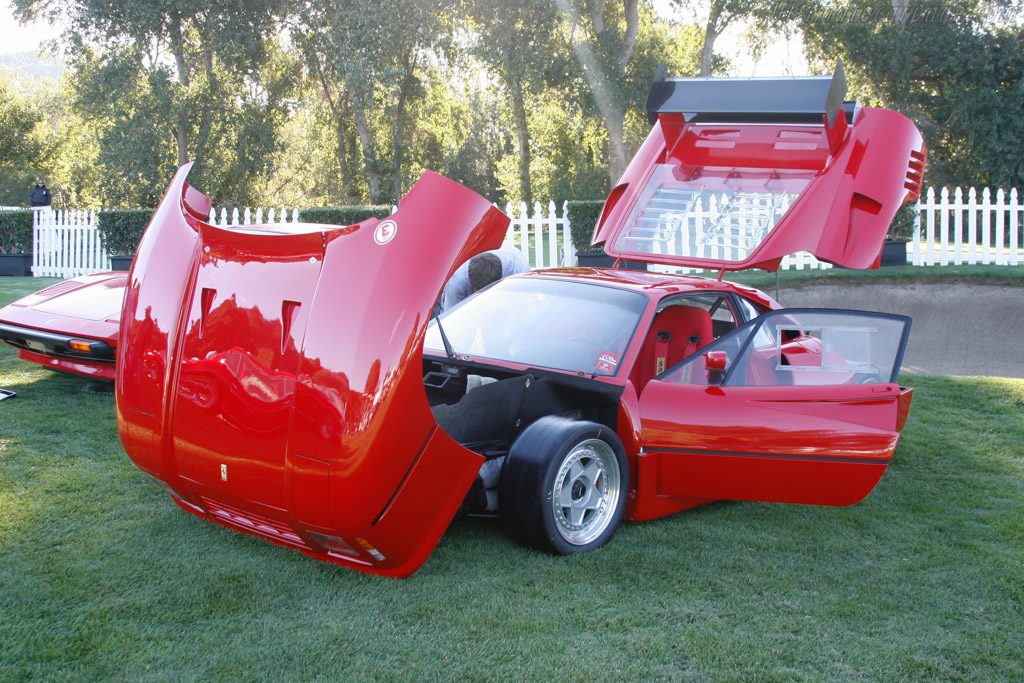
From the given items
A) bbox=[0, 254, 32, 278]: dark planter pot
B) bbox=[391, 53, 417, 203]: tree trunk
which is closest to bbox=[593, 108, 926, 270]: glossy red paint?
bbox=[0, 254, 32, 278]: dark planter pot

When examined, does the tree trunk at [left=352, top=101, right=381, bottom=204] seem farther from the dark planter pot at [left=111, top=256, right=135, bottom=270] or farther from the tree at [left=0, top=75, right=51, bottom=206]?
the dark planter pot at [left=111, top=256, right=135, bottom=270]

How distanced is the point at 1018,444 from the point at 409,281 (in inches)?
184

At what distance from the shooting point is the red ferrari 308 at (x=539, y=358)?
330cm

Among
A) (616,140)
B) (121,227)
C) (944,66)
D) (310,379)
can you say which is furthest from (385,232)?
(944,66)

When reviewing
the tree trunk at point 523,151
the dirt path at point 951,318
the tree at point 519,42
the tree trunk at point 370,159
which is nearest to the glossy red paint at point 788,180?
the dirt path at point 951,318

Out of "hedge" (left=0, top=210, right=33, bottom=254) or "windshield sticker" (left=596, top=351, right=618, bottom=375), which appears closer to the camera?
"windshield sticker" (left=596, top=351, right=618, bottom=375)

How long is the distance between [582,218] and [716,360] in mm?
11913

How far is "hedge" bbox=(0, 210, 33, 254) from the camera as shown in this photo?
19.6 metres

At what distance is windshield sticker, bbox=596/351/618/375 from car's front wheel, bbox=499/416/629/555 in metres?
0.34

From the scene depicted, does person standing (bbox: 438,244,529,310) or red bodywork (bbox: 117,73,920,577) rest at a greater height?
person standing (bbox: 438,244,529,310)

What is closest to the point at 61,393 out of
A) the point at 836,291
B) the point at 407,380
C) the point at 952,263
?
the point at 407,380

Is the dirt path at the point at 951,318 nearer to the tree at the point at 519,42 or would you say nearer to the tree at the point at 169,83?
the tree at the point at 519,42

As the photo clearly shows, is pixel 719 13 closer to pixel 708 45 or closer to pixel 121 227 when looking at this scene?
pixel 708 45

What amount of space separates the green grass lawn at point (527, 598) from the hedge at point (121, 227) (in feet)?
47.0
